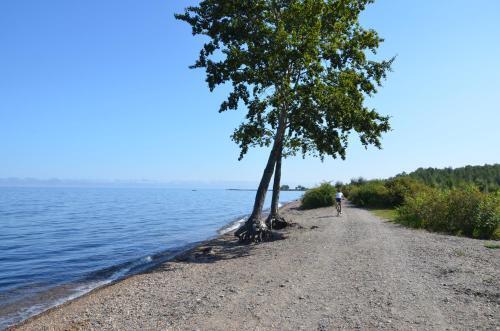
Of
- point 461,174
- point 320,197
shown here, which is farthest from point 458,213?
point 461,174

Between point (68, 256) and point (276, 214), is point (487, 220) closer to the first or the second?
point (276, 214)

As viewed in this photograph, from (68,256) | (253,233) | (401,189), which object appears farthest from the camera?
(401,189)

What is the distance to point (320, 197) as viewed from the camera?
4841 centimetres

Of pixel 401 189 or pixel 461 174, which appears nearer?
pixel 401 189

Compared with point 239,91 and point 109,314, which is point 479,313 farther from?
→ point 239,91

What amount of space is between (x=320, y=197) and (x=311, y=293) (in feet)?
124

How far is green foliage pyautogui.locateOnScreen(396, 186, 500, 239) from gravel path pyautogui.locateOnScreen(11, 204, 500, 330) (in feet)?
15.9

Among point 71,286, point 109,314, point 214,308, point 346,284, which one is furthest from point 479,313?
point 71,286

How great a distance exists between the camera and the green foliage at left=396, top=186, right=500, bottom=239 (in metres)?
22.7

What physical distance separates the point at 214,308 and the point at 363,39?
18159 mm

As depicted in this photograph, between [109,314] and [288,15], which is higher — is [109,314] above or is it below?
below

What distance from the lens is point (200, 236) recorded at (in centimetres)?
3431

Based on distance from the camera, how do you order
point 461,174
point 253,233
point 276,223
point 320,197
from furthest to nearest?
point 461,174 → point 320,197 → point 276,223 → point 253,233

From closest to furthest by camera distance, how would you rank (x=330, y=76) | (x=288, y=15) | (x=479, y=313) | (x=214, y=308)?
(x=479, y=313) → (x=214, y=308) → (x=288, y=15) → (x=330, y=76)
